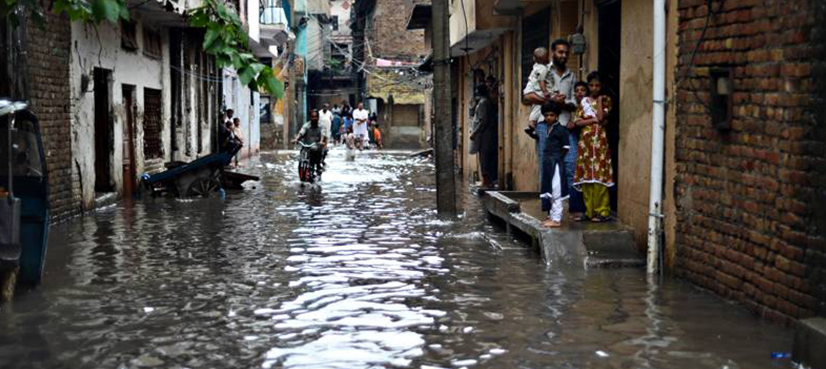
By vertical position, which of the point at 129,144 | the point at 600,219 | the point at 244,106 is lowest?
the point at 600,219

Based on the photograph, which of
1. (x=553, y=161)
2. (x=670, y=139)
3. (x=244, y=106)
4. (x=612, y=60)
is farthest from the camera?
(x=244, y=106)

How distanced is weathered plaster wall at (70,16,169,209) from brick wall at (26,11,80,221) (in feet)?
1.08

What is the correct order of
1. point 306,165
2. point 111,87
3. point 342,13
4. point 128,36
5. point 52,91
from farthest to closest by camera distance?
point 342,13 → point 306,165 → point 128,36 → point 111,87 → point 52,91

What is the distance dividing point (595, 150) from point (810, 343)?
4.58 metres

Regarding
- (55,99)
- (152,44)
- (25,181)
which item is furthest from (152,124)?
(25,181)

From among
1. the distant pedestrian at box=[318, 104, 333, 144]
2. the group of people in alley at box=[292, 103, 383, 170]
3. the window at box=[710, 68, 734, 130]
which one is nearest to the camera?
the window at box=[710, 68, 734, 130]

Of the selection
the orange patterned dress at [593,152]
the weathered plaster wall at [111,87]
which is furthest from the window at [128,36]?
the orange patterned dress at [593,152]

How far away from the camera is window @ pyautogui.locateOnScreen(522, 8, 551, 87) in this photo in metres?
14.8

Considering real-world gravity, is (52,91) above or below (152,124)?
above

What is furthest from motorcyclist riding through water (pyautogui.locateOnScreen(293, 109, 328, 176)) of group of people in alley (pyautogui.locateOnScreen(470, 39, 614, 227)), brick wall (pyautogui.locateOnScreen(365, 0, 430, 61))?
brick wall (pyautogui.locateOnScreen(365, 0, 430, 61))

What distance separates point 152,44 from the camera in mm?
20797

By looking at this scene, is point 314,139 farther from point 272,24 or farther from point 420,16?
point 272,24

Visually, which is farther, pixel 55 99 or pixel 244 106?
pixel 244 106

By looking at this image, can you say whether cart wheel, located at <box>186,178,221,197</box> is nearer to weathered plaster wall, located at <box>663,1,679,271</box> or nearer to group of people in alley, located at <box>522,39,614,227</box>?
group of people in alley, located at <box>522,39,614,227</box>
